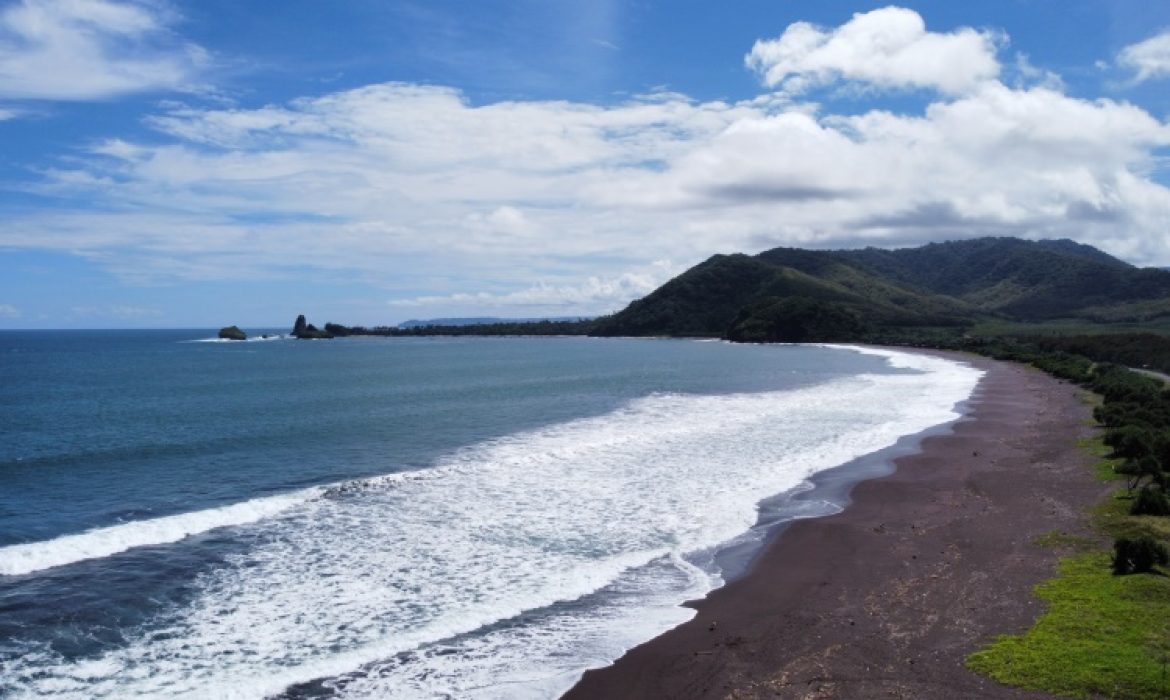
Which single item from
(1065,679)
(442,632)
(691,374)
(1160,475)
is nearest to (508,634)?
(442,632)

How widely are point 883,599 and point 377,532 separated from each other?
1286 cm

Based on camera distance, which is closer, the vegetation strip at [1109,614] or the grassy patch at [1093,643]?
the grassy patch at [1093,643]

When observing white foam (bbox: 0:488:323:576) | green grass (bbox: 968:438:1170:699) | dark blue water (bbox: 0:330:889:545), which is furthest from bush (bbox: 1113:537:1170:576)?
dark blue water (bbox: 0:330:889:545)

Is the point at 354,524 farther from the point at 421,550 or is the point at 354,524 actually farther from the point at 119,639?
the point at 119,639

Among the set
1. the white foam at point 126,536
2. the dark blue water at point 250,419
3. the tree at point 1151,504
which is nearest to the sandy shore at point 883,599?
the tree at point 1151,504

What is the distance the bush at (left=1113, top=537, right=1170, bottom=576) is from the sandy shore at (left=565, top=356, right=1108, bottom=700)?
1.34 meters

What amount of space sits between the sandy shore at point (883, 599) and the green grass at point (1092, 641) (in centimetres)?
39

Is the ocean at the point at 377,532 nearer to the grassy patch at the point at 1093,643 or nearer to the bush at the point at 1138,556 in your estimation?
the grassy patch at the point at 1093,643

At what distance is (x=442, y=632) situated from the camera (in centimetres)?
1438

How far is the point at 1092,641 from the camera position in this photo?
1256 centimetres

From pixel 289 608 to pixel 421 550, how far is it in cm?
439

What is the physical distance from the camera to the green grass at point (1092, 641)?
11.2m

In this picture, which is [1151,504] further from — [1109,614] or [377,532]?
[377,532]

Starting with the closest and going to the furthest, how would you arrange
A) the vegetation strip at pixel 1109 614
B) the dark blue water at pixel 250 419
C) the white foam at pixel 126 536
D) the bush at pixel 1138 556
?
the vegetation strip at pixel 1109 614, the bush at pixel 1138 556, the white foam at pixel 126 536, the dark blue water at pixel 250 419
